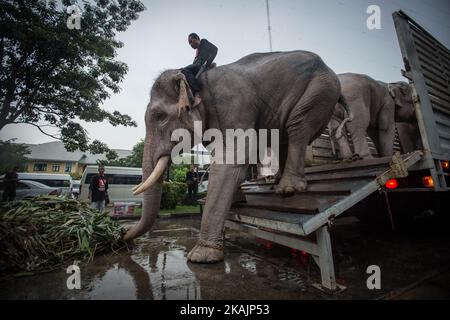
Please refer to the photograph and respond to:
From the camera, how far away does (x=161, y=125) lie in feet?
9.27

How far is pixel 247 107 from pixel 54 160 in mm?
47674

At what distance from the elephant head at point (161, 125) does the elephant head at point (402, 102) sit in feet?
15.1

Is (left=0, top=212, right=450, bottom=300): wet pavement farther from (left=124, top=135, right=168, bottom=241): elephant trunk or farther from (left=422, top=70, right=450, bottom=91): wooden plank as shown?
(left=422, top=70, right=450, bottom=91): wooden plank

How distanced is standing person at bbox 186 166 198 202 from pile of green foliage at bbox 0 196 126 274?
8.86m

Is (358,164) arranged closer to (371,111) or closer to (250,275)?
(250,275)

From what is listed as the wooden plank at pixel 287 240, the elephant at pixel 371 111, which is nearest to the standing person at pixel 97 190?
the wooden plank at pixel 287 240

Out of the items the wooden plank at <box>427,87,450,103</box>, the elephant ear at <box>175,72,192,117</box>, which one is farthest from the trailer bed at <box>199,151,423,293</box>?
the elephant ear at <box>175,72,192,117</box>

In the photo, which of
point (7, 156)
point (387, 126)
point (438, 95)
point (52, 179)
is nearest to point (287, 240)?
point (438, 95)

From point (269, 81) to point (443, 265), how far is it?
282cm

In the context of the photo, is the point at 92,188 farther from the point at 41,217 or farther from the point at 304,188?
the point at 304,188

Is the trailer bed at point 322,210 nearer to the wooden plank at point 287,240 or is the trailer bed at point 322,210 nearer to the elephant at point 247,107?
the wooden plank at point 287,240

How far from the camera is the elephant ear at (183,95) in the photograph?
8.82 ft

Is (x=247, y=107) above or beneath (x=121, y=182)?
above
